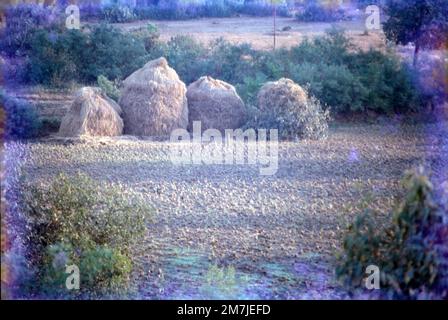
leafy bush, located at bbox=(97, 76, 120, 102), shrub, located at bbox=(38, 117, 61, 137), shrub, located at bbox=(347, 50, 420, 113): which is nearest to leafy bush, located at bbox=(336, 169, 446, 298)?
shrub, located at bbox=(38, 117, 61, 137)

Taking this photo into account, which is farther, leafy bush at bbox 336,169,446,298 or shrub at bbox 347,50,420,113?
shrub at bbox 347,50,420,113

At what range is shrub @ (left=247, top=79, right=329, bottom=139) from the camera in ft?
28.1

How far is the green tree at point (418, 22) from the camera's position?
9.52 meters

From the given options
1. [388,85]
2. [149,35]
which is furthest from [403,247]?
[149,35]

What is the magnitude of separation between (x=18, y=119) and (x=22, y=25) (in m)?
1.92

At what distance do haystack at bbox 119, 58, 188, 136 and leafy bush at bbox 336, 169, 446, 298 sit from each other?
16.2 ft

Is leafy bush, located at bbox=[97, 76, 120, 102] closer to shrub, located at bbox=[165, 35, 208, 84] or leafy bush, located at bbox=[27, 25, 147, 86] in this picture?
leafy bush, located at bbox=[27, 25, 147, 86]

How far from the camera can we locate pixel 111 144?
812cm

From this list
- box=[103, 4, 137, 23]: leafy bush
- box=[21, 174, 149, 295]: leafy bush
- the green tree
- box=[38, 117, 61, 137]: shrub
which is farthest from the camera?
box=[103, 4, 137, 23]: leafy bush

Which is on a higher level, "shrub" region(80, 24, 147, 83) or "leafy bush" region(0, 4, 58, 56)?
"leafy bush" region(0, 4, 58, 56)

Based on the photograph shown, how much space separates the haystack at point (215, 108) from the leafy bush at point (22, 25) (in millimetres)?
2611

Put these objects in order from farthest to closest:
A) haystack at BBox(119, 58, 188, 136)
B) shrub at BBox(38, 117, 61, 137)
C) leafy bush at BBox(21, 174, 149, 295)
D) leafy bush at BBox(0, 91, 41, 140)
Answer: shrub at BBox(38, 117, 61, 137), haystack at BBox(119, 58, 188, 136), leafy bush at BBox(0, 91, 41, 140), leafy bush at BBox(21, 174, 149, 295)

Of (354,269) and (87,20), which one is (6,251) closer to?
(354,269)

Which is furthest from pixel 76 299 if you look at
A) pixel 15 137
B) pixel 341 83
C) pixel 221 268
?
pixel 341 83
